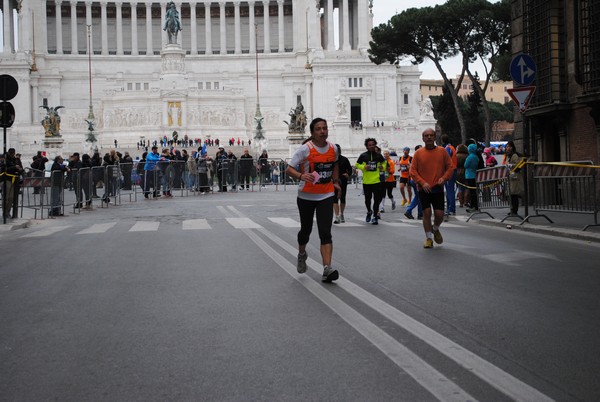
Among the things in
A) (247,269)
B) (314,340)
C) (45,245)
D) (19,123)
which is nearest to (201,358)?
(314,340)

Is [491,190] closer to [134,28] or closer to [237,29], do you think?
[237,29]

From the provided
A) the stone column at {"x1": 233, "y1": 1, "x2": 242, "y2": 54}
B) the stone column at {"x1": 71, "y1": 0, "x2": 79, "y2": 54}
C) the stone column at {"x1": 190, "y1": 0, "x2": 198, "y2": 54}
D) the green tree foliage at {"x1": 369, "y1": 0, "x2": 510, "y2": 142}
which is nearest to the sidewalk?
the green tree foliage at {"x1": 369, "y1": 0, "x2": 510, "y2": 142}

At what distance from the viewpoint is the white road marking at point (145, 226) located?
1813 centimetres

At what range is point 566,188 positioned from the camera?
17109 millimetres

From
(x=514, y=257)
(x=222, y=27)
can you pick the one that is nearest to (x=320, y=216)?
(x=514, y=257)

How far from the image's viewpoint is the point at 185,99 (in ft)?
288

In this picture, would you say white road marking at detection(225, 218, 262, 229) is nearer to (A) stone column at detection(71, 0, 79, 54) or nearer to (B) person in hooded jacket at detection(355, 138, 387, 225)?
(B) person in hooded jacket at detection(355, 138, 387, 225)

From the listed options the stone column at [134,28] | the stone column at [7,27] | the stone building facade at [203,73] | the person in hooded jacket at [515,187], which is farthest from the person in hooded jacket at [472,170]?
the stone column at [7,27]

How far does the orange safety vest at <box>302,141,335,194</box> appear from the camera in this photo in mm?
10133

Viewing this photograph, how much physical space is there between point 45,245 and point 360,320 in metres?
9.35

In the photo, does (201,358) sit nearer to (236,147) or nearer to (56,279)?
(56,279)

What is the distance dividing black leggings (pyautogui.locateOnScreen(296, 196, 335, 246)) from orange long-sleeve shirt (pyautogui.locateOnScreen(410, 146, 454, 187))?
3.87 meters

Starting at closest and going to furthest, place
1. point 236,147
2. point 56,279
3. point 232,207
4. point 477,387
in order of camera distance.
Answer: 1. point 477,387
2. point 56,279
3. point 232,207
4. point 236,147

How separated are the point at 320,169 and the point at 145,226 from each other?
9.86 meters
